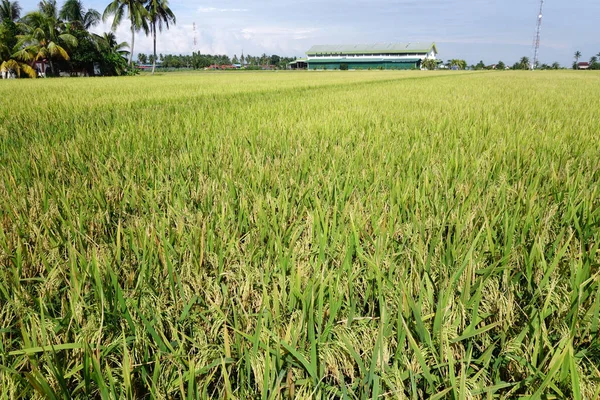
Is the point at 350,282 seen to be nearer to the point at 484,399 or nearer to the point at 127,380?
the point at 484,399

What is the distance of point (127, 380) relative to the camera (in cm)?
50

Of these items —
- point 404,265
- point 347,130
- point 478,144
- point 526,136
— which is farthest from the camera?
point 347,130

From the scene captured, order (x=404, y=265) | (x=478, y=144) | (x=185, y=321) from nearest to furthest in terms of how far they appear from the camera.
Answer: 1. (x=185, y=321)
2. (x=404, y=265)
3. (x=478, y=144)

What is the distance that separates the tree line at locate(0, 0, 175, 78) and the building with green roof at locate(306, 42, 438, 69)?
41157mm

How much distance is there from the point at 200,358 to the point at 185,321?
0.40ft

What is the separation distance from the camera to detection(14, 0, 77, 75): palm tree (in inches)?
786

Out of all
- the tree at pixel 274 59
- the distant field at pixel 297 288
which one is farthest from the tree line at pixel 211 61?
the distant field at pixel 297 288

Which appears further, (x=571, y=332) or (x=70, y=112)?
(x=70, y=112)

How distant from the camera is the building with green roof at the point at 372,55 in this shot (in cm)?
6425

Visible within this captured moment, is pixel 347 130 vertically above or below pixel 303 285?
above

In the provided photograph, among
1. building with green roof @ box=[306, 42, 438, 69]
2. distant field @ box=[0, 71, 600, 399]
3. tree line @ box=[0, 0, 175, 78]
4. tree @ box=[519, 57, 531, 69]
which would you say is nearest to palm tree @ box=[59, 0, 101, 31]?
A: tree line @ box=[0, 0, 175, 78]

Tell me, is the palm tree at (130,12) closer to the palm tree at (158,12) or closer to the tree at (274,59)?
the palm tree at (158,12)

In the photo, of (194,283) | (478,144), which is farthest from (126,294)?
(478,144)

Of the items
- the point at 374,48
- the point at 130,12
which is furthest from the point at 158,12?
the point at 374,48
